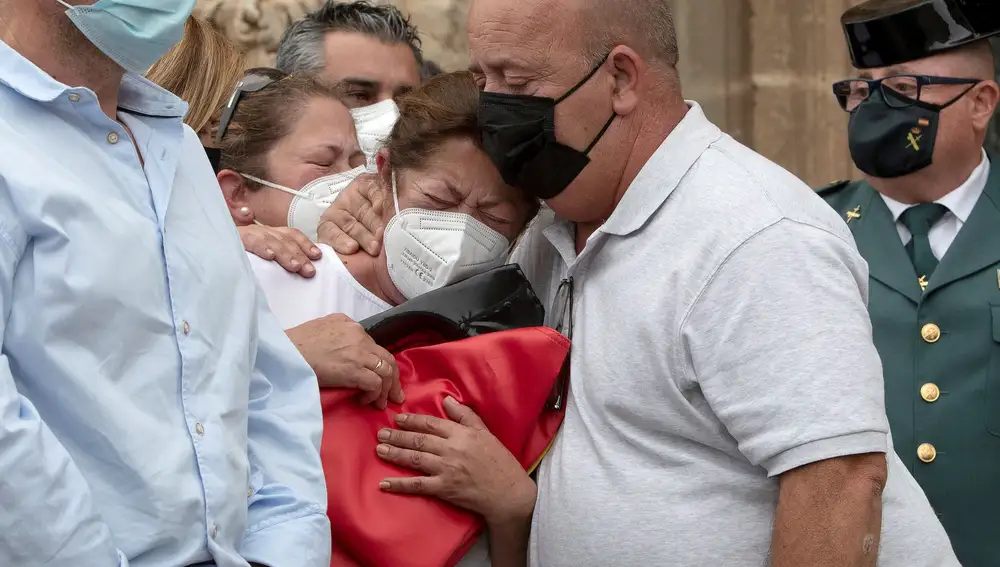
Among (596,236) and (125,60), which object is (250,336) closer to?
(125,60)

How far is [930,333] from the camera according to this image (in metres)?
3.19

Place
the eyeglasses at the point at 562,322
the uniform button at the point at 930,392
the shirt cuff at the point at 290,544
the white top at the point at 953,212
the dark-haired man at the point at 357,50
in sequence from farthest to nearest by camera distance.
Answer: the dark-haired man at the point at 357,50
the white top at the point at 953,212
the uniform button at the point at 930,392
the eyeglasses at the point at 562,322
the shirt cuff at the point at 290,544

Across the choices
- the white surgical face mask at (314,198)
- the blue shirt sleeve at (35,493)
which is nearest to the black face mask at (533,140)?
the white surgical face mask at (314,198)

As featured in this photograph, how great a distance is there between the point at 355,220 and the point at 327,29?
1332 millimetres

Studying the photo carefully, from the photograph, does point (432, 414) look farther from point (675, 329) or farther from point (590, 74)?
point (590, 74)

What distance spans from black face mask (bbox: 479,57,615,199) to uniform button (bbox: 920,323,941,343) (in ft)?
4.51

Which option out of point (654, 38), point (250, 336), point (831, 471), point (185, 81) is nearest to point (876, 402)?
point (831, 471)

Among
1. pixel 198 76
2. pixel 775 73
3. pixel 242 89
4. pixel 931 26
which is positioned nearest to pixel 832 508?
pixel 242 89

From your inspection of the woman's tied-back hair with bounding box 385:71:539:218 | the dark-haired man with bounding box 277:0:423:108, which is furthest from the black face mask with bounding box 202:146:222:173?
the dark-haired man with bounding box 277:0:423:108

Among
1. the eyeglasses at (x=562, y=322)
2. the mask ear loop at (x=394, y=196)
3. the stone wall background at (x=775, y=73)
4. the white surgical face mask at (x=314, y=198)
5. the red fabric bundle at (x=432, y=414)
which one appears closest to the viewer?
the red fabric bundle at (x=432, y=414)

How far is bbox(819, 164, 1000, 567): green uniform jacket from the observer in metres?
3.12

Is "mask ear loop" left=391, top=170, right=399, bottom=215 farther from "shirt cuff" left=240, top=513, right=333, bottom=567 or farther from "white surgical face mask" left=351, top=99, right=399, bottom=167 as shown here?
"shirt cuff" left=240, top=513, right=333, bottom=567

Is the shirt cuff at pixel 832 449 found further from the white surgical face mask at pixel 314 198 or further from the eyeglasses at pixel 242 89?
the eyeglasses at pixel 242 89

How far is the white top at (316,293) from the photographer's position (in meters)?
2.37
